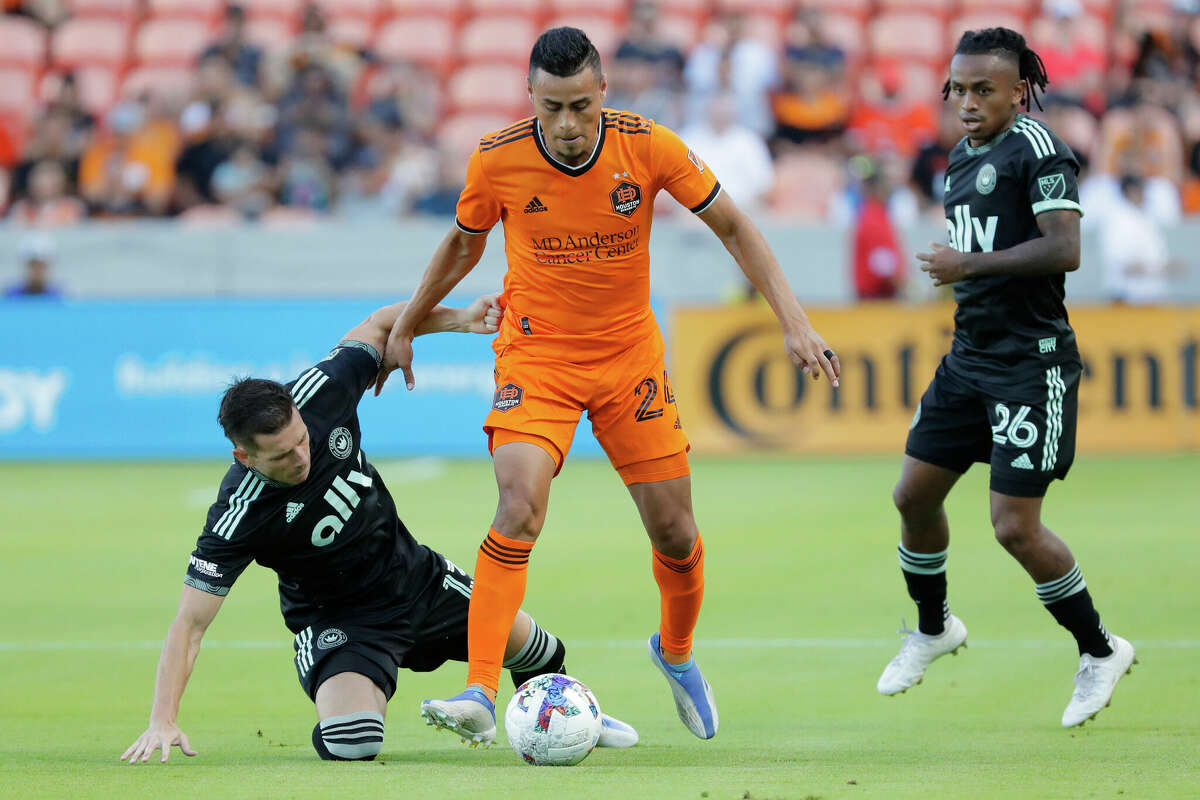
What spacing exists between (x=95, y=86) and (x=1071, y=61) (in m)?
11.8

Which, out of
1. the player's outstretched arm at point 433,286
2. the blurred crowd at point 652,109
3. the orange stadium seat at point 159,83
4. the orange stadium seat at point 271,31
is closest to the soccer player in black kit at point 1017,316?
the player's outstretched arm at point 433,286

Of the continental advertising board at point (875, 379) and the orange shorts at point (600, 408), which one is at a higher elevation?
the orange shorts at point (600, 408)

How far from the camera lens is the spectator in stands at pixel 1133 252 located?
15.3 m

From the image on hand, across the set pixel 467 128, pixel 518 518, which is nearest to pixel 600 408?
pixel 518 518

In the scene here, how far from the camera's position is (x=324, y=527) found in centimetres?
556

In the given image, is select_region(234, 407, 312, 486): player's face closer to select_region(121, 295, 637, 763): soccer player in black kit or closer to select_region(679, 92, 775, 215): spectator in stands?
select_region(121, 295, 637, 763): soccer player in black kit

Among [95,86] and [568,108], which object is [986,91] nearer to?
[568,108]

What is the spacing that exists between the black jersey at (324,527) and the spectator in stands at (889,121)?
12048 mm

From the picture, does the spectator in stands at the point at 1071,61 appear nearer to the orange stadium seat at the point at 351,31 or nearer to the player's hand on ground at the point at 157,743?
the orange stadium seat at the point at 351,31

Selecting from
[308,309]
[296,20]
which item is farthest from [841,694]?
[296,20]

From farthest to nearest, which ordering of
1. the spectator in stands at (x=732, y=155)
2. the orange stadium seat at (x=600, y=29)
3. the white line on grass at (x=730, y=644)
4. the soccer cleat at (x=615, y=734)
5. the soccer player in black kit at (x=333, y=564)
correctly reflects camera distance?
the orange stadium seat at (x=600, y=29), the spectator in stands at (x=732, y=155), the white line on grass at (x=730, y=644), the soccer cleat at (x=615, y=734), the soccer player in black kit at (x=333, y=564)

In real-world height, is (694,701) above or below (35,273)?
below

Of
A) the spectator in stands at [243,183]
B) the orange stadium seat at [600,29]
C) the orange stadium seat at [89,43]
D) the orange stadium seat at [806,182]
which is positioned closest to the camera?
the orange stadium seat at [806,182]

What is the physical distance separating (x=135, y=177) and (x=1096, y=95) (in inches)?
420
